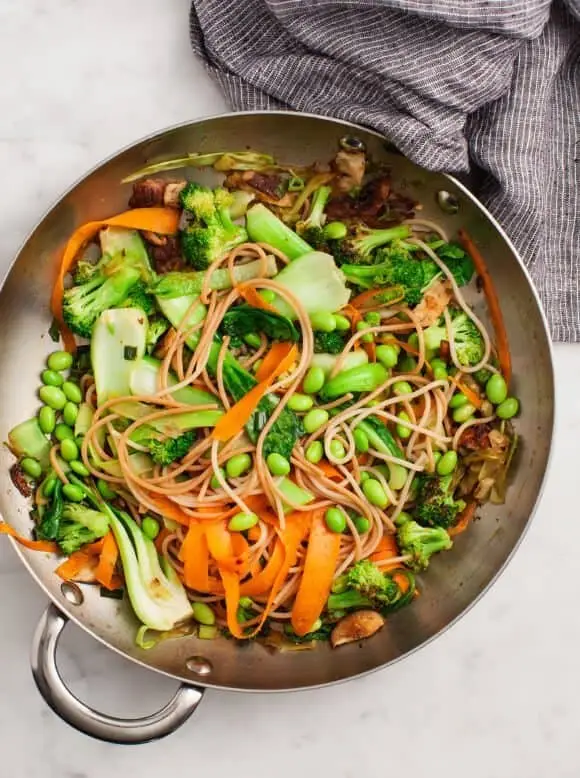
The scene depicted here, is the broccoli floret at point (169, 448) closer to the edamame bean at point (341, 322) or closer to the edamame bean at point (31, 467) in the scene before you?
the edamame bean at point (31, 467)

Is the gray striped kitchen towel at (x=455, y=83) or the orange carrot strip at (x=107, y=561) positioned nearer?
the gray striped kitchen towel at (x=455, y=83)

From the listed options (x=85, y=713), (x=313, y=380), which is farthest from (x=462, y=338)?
(x=85, y=713)

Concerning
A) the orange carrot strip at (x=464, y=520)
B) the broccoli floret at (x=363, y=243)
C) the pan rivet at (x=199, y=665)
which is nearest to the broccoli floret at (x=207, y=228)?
the broccoli floret at (x=363, y=243)

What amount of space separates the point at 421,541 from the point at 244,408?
2.29ft

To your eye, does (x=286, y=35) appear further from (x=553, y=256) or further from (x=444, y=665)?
(x=444, y=665)

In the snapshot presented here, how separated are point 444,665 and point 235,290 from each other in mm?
1422

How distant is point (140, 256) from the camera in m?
2.62

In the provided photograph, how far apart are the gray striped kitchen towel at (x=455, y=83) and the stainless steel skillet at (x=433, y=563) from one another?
0.11 meters

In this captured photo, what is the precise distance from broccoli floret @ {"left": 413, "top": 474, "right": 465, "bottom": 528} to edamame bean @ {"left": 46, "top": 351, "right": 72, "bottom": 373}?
1168 millimetres

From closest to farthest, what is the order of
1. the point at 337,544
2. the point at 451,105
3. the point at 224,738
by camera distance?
the point at 451,105 → the point at 337,544 → the point at 224,738

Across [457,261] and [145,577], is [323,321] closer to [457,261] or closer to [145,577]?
[457,261]

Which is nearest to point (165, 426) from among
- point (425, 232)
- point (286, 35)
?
point (425, 232)

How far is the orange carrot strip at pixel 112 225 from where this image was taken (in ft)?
8.32

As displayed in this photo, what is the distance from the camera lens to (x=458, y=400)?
8.72ft
